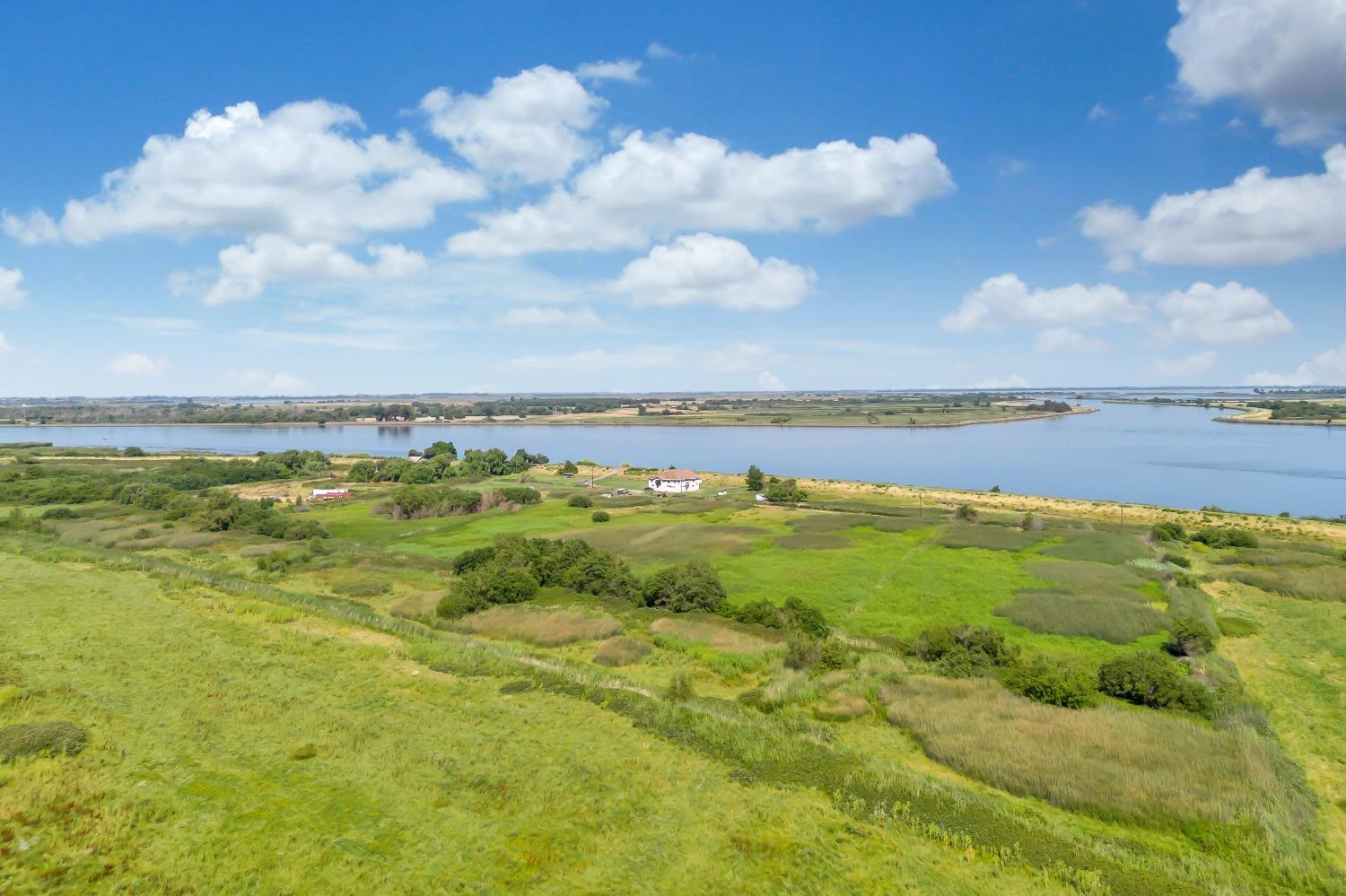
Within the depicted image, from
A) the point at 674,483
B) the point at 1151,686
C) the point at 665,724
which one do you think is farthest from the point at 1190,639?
the point at 674,483

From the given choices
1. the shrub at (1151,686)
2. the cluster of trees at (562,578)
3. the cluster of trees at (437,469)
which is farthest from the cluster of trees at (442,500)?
the shrub at (1151,686)

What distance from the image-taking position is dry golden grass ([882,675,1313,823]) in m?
18.1

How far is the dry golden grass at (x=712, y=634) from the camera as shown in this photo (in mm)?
32031

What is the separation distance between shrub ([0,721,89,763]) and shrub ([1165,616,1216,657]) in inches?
1660

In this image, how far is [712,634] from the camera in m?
33.8

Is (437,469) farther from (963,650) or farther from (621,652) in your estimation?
(963,650)

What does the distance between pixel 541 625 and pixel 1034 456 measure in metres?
132

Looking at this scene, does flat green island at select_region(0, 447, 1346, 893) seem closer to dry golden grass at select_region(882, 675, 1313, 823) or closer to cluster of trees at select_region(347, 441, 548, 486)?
dry golden grass at select_region(882, 675, 1313, 823)

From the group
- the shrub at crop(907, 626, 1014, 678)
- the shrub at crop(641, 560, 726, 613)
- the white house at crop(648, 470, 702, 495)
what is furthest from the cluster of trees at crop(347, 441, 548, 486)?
the shrub at crop(907, 626, 1014, 678)

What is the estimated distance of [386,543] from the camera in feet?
195

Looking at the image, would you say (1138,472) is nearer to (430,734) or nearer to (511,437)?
(430,734)

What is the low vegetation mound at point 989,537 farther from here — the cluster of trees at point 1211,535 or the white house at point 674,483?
the white house at point 674,483

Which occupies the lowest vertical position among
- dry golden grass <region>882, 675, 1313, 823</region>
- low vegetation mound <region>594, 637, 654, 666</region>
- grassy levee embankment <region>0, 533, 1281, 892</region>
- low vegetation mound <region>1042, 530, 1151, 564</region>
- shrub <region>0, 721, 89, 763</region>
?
low vegetation mound <region>1042, 530, 1151, 564</region>

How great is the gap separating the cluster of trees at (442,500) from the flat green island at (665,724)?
76.2 feet
